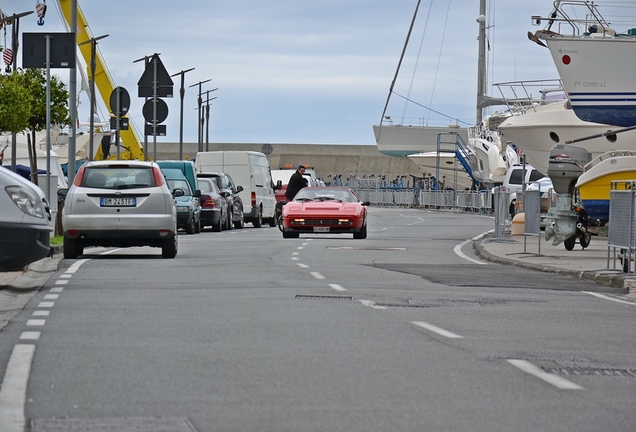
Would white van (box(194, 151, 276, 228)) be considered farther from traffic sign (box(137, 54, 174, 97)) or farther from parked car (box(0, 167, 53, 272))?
parked car (box(0, 167, 53, 272))

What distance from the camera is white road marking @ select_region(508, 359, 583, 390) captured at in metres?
8.27

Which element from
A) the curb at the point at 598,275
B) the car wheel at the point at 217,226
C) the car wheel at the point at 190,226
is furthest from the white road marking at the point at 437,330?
the car wheel at the point at 217,226

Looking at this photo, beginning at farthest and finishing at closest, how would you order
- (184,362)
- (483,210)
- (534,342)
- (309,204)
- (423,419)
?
(483,210), (309,204), (534,342), (184,362), (423,419)

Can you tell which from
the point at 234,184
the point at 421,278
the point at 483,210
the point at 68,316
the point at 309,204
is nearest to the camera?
the point at 68,316

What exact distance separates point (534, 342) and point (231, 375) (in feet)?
10.2

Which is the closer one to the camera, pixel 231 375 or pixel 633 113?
pixel 231 375

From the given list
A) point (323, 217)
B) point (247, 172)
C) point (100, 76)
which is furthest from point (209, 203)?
point (100, 76)

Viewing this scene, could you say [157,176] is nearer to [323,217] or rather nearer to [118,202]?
[118,202]

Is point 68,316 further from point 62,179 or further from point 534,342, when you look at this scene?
point 62,179

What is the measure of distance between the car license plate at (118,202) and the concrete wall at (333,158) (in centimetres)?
9898

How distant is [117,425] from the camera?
6.77 m

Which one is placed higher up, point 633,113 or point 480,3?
point 480,3

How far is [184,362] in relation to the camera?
30.5 ft

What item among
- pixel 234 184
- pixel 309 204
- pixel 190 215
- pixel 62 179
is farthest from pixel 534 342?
pixel 62 179
